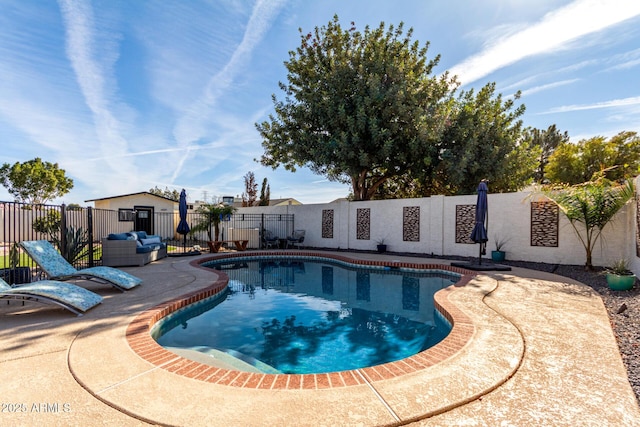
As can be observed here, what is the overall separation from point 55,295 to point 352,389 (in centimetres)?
465

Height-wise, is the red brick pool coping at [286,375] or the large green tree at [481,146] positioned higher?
the large green tree at [481,146]

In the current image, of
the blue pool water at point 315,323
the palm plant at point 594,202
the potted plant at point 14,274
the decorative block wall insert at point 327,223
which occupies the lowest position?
the blue pool water at point 315,323

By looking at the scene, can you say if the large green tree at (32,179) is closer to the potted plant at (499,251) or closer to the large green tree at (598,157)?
the potted plant at (499,251)

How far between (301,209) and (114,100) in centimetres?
1013

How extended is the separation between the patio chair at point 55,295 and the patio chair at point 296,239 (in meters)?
11.7

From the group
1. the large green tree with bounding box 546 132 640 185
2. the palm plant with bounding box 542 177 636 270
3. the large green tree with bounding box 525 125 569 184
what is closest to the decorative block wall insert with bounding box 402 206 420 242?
the palm plant with bounding box 542 177 636 270

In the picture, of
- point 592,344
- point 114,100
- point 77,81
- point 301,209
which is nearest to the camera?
point 592,344

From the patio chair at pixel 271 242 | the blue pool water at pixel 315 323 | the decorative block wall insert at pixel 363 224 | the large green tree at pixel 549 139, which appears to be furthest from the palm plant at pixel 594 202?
the large green tree at pixel 549 139

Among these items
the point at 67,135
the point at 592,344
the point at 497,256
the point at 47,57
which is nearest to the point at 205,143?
the point at 67,135

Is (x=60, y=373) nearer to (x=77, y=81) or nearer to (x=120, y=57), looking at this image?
(x=120, y=57)

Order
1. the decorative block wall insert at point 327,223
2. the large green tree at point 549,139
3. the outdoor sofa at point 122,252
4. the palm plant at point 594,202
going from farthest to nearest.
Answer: the large green tree at point 549,139, the decorative block wall insert at point 327,223, the outdoor sofa at point 122,252, the palm plant at point 594,202

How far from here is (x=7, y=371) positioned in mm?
2869

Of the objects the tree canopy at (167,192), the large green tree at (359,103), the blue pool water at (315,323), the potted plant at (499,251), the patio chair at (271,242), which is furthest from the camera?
the tree canopy at (167,192)

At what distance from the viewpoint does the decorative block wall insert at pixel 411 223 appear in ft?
43.5
